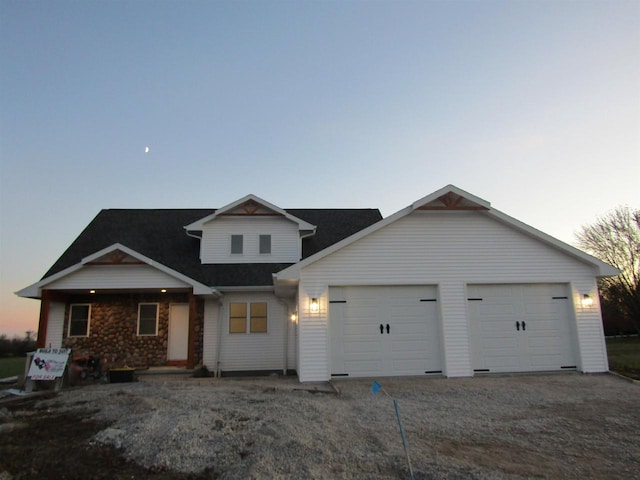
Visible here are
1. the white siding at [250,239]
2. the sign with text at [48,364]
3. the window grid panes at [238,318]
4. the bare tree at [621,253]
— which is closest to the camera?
the sign with text at [48,364]

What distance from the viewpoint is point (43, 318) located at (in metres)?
12.6

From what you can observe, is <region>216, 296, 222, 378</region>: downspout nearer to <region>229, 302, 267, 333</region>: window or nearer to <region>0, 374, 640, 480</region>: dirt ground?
<region>229, 302, 267, 333</region>: window

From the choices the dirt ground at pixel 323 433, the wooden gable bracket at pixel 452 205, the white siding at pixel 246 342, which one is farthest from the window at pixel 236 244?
the wooden gable bracket at pixel 452 205

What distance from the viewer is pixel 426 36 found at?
12828 millimetres

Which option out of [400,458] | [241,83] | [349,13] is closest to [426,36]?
[349,13]

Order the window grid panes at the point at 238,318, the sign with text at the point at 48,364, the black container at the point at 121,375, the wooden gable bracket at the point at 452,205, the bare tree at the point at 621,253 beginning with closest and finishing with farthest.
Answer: the sign with text at the point at 48,364, the black container at the point at 121,375, the wooden gable bracket at the point at 452,205, the window grid panes at the point at 238,318, the bare tree at the point at 621,253

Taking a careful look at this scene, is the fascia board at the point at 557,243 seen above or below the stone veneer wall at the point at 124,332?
above

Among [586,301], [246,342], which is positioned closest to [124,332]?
[246,342]

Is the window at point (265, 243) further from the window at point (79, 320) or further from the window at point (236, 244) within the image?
the window at point (79, 320)

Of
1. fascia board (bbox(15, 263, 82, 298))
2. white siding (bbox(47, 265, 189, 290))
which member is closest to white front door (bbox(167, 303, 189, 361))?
white siding (bbox(47, 265, 189, 290))

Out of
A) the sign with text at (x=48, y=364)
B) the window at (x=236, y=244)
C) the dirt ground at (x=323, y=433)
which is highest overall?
the window at (x=236, y=244)

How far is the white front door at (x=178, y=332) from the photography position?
545 inches

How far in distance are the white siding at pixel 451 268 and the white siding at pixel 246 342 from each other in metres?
3.48

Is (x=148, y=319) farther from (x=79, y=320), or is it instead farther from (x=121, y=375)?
(x=121, y=375)
